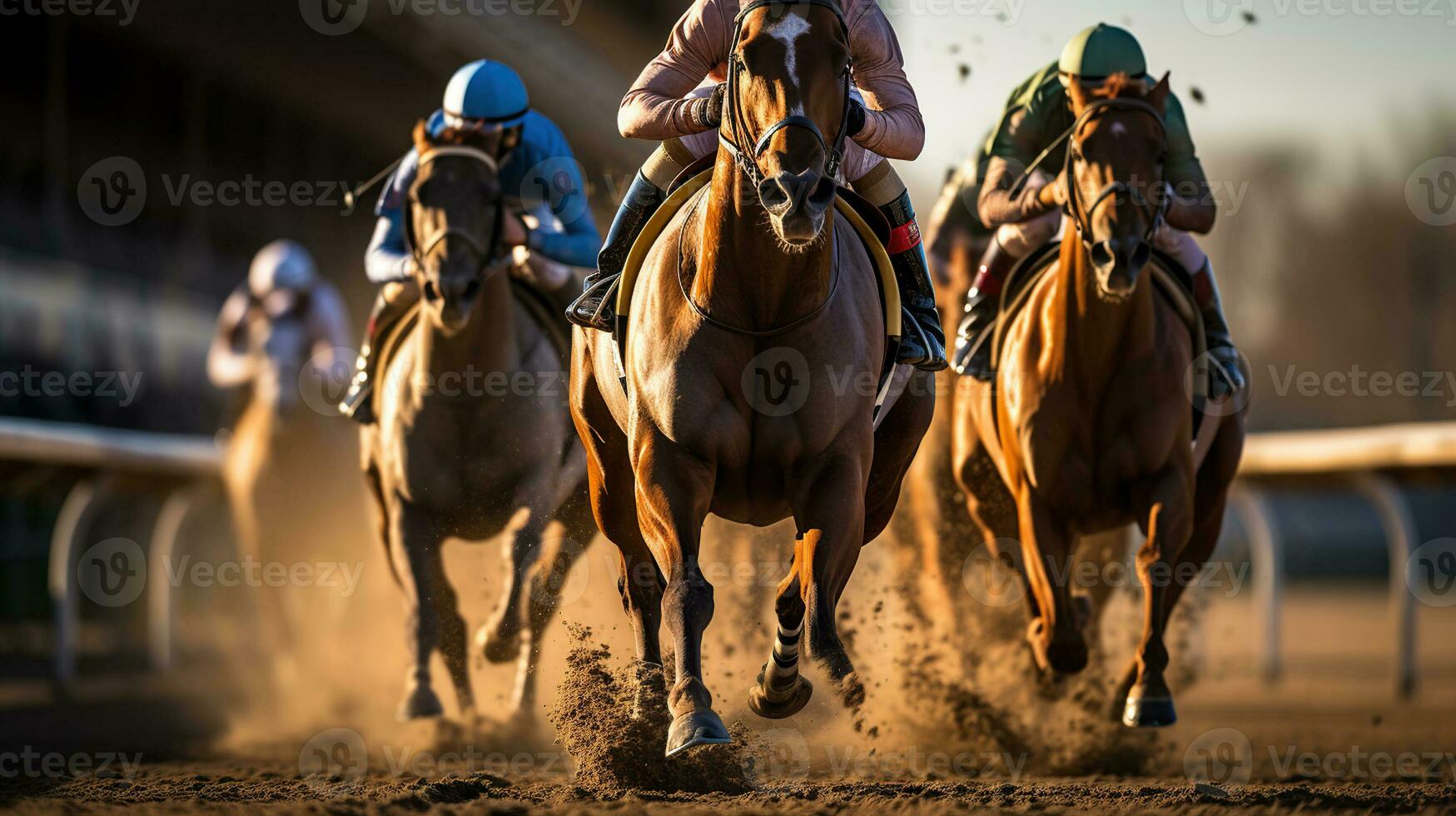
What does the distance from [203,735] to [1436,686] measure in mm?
7114

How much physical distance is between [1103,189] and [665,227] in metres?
1.62

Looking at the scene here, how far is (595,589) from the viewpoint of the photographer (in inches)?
439

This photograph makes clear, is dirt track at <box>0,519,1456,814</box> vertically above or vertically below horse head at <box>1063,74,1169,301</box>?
below

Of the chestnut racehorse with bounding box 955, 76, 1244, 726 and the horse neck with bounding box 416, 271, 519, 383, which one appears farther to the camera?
the horse neck with bounding box 416, 271, 519, 383

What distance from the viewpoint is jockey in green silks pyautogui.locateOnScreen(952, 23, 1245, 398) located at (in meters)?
6.93

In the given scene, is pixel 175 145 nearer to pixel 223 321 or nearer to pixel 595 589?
pixel 223 321

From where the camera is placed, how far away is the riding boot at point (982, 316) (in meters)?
7.38

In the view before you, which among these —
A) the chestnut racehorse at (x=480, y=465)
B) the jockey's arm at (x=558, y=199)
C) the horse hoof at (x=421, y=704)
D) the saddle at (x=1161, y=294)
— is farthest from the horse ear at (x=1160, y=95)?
the horse hoof at (x=421, y=704)

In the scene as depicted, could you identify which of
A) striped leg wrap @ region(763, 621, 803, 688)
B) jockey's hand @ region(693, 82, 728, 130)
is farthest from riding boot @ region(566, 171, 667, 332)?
striped leg wrap @ region(763, 621, 803, 688)

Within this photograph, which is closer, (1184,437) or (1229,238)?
(1184,437)

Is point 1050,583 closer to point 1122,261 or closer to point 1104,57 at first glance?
point 1122,261

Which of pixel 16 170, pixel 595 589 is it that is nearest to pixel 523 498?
pixel 595 589

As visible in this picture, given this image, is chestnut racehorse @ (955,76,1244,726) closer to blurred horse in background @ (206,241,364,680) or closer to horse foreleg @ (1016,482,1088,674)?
horse foreleg @ (1016,482,1088,674)

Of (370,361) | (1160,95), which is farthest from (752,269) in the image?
(370,361)
